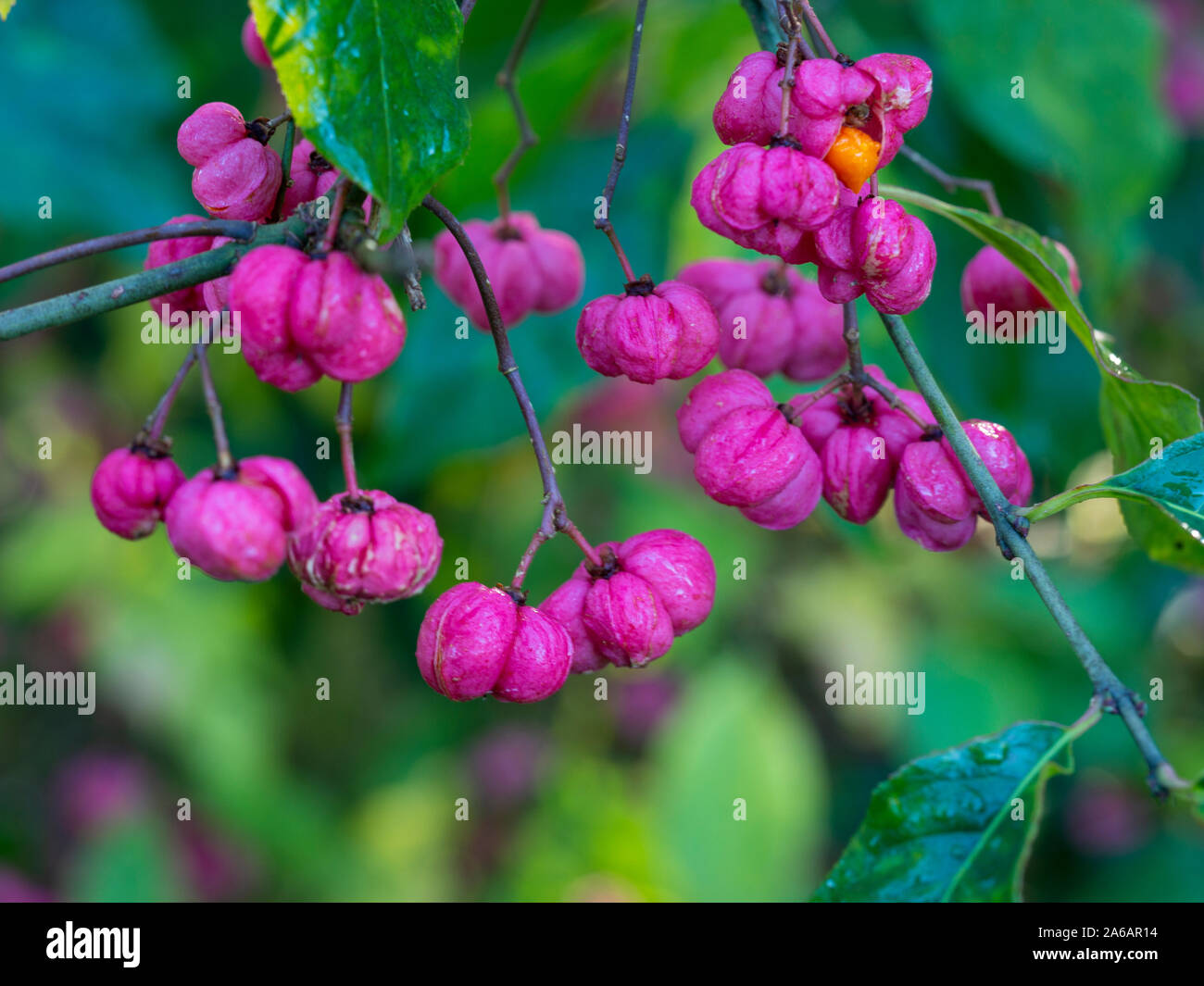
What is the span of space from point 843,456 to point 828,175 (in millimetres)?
242

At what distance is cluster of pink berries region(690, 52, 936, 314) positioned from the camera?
2.51 feet

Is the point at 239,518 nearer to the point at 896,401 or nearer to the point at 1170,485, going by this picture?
the point at 896,401

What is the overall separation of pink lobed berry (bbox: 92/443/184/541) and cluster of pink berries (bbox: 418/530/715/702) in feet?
0.66

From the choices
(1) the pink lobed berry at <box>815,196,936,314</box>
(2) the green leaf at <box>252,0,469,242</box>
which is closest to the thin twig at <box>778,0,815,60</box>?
(1) the pink lobed berry at <box>815,196,936,314</box>

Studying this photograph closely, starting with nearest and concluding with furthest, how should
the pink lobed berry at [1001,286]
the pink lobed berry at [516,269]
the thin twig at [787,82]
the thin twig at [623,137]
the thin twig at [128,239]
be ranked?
1. the thin twig at [128,239]
2. the thin twig at [787,82]
3. the thin twig at [623,137]
4. the pink lobed berry at [1001,286]
5. the pink lobed berry at [516,269]

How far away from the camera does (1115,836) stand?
2479mm

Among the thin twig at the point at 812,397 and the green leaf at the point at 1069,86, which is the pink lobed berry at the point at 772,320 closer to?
the thin twig at the point at 812,397

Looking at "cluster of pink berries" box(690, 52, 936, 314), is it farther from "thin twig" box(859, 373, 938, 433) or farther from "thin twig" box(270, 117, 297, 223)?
"thin twig" box(270, 117, 297, 223)

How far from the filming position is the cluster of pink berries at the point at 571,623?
0.82m

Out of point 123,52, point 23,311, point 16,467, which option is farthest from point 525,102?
point 16,467

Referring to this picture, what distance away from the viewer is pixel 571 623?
2.91 ft

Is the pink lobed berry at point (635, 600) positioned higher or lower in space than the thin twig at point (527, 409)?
lower

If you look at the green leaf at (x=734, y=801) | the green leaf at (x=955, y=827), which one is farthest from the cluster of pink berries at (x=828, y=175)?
the green leaf at (x=734, y=801)

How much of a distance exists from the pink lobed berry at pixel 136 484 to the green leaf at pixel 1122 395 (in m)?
0.64
